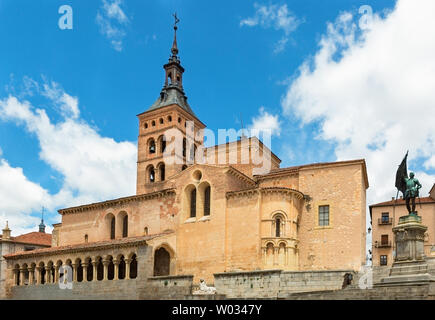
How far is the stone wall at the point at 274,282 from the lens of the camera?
2506 cm

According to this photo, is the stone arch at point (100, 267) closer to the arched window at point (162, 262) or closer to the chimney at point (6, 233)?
the arched window at point (162, 262)

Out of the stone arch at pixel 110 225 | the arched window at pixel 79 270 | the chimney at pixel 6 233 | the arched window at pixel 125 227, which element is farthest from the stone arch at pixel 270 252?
the chimney at pixel 6 233

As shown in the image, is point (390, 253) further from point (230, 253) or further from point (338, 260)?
point (230, 253)

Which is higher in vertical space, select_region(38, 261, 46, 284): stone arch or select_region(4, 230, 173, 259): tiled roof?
select_region(4, 230, 173, 259): tiled roof

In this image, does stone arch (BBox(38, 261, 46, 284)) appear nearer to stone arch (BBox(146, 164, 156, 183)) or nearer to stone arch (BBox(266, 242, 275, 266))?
stone arch (BBox(146, 164, 156, 183))

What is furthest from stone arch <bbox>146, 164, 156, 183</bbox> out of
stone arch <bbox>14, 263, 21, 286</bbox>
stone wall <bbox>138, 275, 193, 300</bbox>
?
stone wall <bbox>138, 275, 193, 300</bbox>

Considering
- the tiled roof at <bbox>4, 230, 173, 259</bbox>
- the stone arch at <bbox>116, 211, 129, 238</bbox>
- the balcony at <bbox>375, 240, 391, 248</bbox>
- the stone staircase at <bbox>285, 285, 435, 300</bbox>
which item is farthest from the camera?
the balcony at <bbox>375, 240, 391, 248</bbox>

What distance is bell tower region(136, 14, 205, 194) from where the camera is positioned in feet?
163

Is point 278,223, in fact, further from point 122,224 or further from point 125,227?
point 122,224

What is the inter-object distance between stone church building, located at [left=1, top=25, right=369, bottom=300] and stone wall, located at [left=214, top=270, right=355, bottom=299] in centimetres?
194

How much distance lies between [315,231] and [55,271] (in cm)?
2089

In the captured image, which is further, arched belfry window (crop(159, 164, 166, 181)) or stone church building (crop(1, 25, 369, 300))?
arched belfry window (crop(159, 164, 166, 181))

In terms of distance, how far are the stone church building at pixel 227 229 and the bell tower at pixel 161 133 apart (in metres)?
7.87
